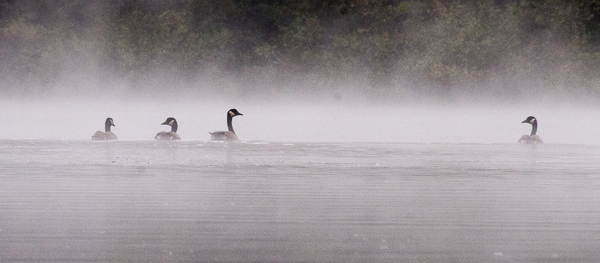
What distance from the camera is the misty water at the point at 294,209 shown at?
5414mm

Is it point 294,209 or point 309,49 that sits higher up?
point 309,49

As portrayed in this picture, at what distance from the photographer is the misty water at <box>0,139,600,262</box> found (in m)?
5.41

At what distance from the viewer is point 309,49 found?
46.3 meters

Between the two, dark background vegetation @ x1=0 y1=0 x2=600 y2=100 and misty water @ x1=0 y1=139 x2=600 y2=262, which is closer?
misty water @ x1=0 y1=139 x2=600 y2=262

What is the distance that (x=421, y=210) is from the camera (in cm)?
741

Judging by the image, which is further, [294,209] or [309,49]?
[309,49]

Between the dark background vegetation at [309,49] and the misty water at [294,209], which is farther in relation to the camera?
the dark background vegetation at [309,49]

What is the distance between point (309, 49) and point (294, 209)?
39204mm

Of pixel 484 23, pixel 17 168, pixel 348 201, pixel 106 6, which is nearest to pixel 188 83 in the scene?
pixel 106 6

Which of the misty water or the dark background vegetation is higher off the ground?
the dark background vegetation

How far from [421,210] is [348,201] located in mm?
808

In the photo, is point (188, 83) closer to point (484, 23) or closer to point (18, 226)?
point (484, 23)

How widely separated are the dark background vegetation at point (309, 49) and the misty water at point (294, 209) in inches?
1166

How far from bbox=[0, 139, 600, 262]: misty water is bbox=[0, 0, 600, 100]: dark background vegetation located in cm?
2961
